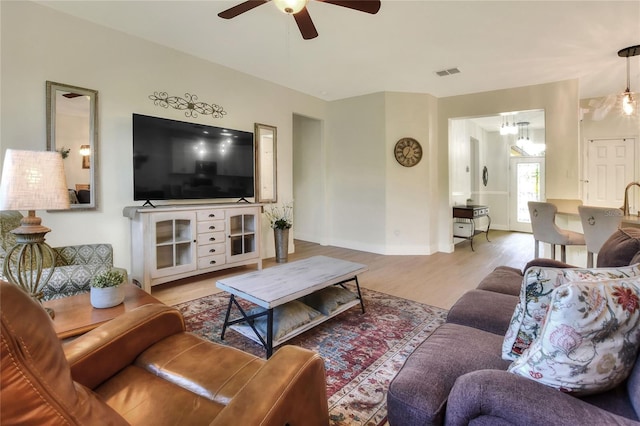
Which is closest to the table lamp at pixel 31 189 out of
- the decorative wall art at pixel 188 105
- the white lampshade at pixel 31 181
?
the white lampshade at pixel 31 181

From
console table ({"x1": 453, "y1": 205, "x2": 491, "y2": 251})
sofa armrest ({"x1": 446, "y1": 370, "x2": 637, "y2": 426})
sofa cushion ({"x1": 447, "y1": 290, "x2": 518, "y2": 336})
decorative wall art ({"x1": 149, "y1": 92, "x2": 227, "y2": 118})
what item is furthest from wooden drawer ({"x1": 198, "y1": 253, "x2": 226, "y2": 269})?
console table ({"x1": 453, "y1": 205, "x2": 491, "y2": 251})

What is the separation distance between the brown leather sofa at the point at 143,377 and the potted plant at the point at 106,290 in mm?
714

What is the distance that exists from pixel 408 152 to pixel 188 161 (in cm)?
346

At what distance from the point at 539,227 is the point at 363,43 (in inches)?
119

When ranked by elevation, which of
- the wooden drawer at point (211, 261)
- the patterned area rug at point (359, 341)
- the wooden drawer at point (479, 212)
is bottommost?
the patterned area rug at point (359, 341)

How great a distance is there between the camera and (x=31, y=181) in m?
1.63

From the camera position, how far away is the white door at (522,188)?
7.88 metres

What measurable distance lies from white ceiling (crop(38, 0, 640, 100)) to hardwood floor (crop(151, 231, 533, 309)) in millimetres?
2714

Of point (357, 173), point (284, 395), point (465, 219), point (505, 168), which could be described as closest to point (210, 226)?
point (357, 173)

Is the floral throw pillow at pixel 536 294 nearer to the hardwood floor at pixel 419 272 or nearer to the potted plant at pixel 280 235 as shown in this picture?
the hardwood floor at pixel 419 272

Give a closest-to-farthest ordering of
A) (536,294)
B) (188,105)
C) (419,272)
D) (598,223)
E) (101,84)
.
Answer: (536,294) < (598,223) < (101,84) < (188,105) < (419,272)

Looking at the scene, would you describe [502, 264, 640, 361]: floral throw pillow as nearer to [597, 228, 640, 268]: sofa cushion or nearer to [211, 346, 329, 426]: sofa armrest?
[597, 228, 640, 268]: sofa cushion

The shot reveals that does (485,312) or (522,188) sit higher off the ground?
(522,188)

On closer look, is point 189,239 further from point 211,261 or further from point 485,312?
point 485,312
